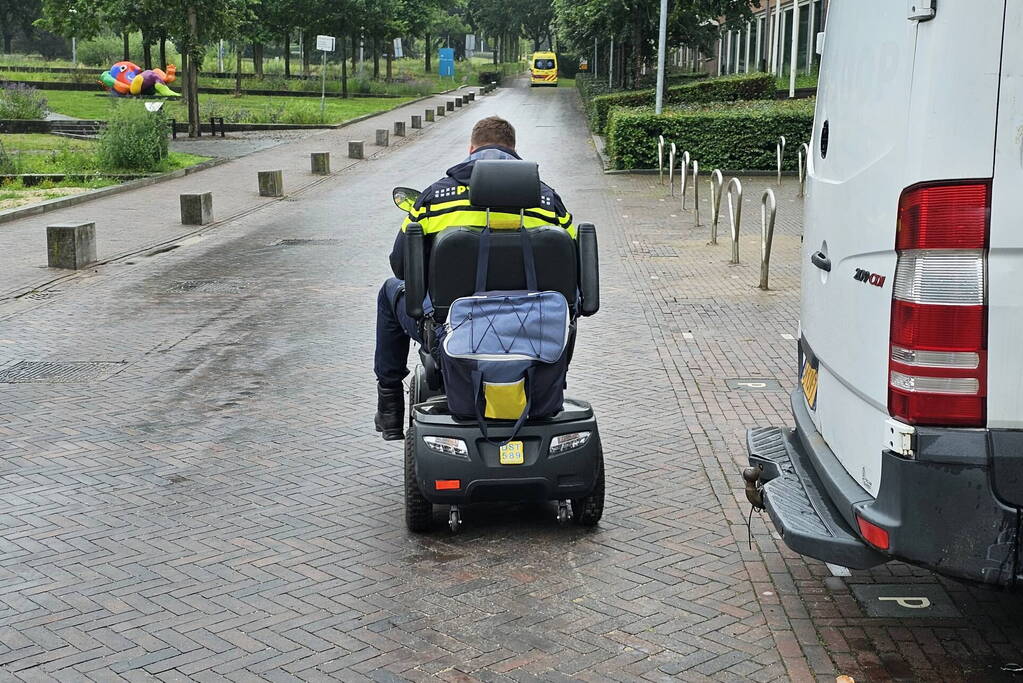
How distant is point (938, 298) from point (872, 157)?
2.02ft

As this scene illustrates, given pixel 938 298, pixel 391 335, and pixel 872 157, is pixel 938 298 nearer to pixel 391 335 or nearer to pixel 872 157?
pixel 872 157

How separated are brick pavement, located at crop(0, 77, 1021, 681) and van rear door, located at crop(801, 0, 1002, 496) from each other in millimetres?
841

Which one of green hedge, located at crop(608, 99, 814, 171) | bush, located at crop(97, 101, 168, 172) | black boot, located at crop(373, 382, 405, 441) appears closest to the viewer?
black boot, located at crop(373, 382, 405, 441)

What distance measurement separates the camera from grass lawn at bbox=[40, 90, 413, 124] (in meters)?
43.3

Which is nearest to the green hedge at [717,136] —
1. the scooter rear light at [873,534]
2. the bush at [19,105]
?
the bush at [19,105]

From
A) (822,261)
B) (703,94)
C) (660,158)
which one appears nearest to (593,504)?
(822,261)

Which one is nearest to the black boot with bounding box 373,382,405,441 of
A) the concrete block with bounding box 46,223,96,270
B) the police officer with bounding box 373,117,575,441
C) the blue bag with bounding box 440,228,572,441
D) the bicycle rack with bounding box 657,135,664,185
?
the police officer with bounding box 373,117,575,441

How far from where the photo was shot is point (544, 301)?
18.0 feet

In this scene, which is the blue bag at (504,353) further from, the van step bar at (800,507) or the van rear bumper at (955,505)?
the van rear bumper at (955,505)

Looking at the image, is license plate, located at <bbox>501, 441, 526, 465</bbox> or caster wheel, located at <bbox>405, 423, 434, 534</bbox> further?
caster wheel, located at <bbox>405, 423, 434, 534</bbox>

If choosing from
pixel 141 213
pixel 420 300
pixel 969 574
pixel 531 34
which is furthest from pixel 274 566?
pixel 531 34

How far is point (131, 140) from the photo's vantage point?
1067 inches

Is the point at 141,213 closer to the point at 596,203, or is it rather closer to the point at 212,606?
the point at 596,203

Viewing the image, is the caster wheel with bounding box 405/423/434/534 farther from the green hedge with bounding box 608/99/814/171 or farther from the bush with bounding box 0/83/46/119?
the bush with bounding box 0/83/46/119
